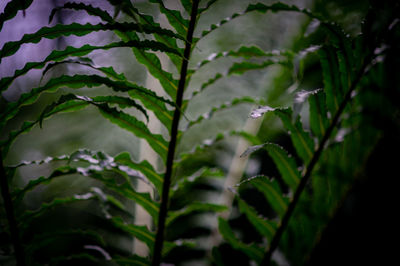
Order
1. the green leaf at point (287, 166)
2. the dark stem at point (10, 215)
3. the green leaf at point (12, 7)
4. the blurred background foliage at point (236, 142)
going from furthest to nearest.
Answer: the blurred background foliage at point (236, 142)
the green leaf at point (287, 166)
the dark stem at point (10, 215)
the green leaf at point (12, 7)

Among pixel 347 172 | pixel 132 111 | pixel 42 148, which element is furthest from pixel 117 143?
pixel 347 172

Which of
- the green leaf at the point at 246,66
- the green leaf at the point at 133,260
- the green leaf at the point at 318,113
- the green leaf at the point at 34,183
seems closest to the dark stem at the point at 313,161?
the green leaf at the point at 318,113

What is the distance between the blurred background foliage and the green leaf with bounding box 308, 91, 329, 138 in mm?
114

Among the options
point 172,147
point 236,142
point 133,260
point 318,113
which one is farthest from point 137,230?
point 236,142

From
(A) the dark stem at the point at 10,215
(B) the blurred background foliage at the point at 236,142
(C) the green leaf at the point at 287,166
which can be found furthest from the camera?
(B) the blurred background foliage at the point at 236,142

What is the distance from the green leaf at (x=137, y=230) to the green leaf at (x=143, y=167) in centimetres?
10

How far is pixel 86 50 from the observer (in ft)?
1.64

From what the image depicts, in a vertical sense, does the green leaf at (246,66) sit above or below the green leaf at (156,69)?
above

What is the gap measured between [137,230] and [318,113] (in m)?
0.45

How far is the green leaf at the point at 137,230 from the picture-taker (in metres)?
0.68

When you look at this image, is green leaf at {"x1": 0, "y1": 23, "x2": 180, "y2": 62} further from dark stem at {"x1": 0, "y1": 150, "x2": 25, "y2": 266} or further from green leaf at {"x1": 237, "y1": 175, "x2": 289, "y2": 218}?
green leaf at {"x1": 237, "y1": 175, "x2": 289, "y2": 218}

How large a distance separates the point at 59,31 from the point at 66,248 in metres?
0.68

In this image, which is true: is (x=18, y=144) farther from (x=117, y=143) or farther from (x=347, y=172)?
(x=347, y=172)

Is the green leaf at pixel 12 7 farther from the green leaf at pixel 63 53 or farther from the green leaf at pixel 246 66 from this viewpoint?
the green leaf at pixel 246 66
